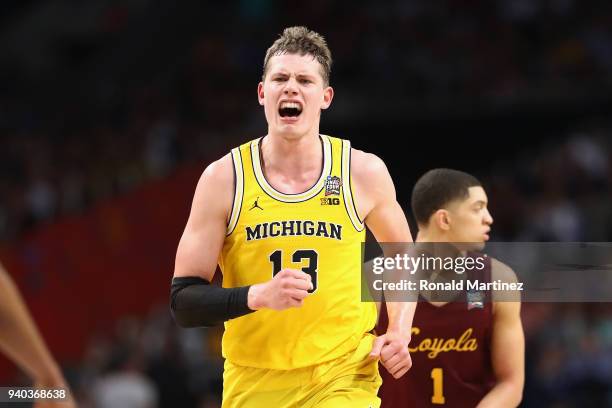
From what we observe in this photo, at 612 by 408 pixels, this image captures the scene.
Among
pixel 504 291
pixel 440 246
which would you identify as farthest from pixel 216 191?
pixel 504 291

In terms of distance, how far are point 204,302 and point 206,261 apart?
25cm

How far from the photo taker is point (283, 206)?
5488mm

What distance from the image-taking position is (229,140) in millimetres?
16297

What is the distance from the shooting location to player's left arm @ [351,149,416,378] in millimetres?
5598

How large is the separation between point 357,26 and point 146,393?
8386mm

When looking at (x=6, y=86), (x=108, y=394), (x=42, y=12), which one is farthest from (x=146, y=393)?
(x=42, y=12)

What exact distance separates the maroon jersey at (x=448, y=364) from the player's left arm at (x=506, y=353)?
6 cm

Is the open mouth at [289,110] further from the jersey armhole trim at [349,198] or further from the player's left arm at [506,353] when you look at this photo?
the player's left arm at [506,353]

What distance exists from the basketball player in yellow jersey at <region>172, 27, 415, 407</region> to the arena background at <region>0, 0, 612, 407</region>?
5126 millimetres

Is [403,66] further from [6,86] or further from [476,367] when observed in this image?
[476,367]

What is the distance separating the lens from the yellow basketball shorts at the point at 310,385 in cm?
547

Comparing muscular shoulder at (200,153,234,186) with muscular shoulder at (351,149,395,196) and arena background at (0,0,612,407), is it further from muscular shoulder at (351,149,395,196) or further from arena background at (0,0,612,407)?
arena background at (0,0,612,407)

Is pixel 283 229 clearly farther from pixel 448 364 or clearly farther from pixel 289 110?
pixel 448 364

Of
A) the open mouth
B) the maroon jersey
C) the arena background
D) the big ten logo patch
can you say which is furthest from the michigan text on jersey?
the arena background
